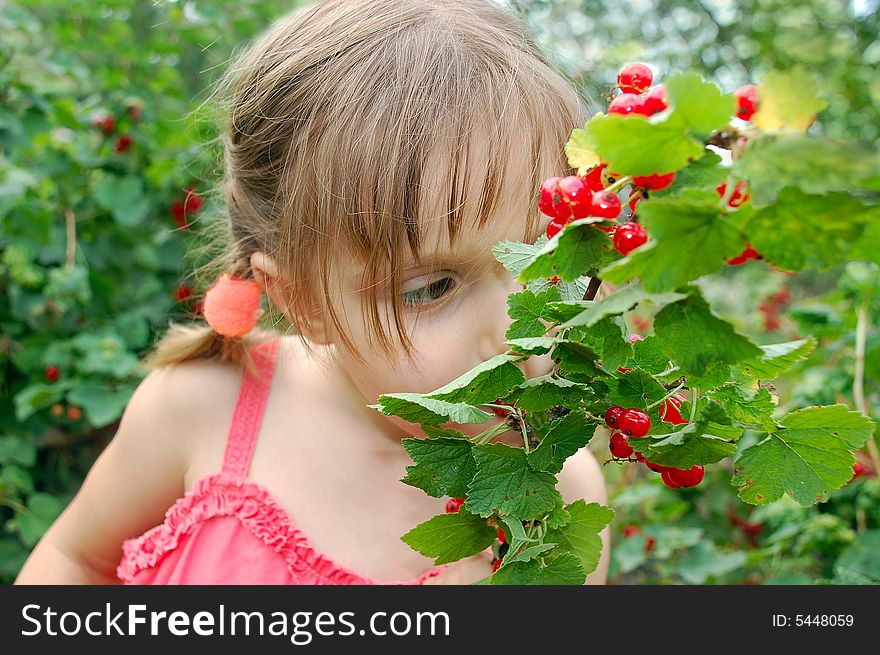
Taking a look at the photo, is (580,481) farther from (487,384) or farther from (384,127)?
(487,384)

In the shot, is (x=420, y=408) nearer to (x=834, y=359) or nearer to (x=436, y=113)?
(x=436, y=113)

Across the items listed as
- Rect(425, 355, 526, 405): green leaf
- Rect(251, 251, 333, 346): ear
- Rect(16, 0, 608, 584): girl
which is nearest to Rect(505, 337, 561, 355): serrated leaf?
Rect(425, 355, 526, 405): green leaf

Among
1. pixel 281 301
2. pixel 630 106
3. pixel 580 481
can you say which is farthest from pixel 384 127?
pixel 580 481

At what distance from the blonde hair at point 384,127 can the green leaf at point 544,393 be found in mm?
316

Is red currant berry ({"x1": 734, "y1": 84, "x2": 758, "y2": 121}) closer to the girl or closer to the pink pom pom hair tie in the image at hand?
the girl

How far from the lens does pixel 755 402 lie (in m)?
0.54

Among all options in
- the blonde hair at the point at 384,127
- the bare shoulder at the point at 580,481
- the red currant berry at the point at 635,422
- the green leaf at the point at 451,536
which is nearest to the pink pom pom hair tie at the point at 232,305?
the blonde hair at the point at 384,127

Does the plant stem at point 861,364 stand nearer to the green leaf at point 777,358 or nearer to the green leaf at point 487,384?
the green leaf at point 777,358

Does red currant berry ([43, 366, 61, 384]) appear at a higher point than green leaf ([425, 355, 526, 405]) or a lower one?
higher

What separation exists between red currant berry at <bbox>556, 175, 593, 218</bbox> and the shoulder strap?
2.82 ft

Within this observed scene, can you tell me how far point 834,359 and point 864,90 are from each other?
105 cm

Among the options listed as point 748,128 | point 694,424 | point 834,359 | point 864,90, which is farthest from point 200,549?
point 864,90

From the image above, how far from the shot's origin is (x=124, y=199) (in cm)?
177

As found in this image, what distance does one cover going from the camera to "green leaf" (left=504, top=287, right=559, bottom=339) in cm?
53
